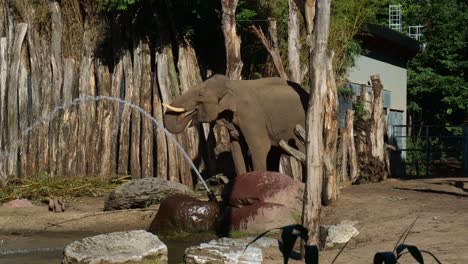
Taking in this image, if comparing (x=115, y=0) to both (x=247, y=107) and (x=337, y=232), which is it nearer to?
(x=247, y=107)

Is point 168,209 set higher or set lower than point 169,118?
lower

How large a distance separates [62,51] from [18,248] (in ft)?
20.3

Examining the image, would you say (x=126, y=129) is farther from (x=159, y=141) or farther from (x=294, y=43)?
(x=294, y=43)

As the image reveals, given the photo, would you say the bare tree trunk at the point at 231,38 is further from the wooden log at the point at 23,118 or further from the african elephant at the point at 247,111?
the wooden log at the point at 23,118

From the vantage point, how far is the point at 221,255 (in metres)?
7.61

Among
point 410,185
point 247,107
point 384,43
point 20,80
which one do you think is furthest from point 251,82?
point 384,43

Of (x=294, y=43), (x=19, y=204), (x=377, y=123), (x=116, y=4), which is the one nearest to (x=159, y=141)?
(x=116, y=4)

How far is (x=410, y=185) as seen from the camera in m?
14.2

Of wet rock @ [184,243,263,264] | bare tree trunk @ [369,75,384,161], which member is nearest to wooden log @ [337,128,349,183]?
bare tree trunk @ [369,75,384,161]

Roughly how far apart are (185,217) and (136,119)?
14.7 feet

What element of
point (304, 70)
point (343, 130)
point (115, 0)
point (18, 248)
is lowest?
point (18, 248)

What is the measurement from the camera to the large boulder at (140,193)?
1188 cm

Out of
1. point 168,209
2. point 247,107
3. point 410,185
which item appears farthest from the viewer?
point 410,185

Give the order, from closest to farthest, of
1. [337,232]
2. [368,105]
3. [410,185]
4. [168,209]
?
[337,232] < [168,209] < [410,185] < [368,105]
